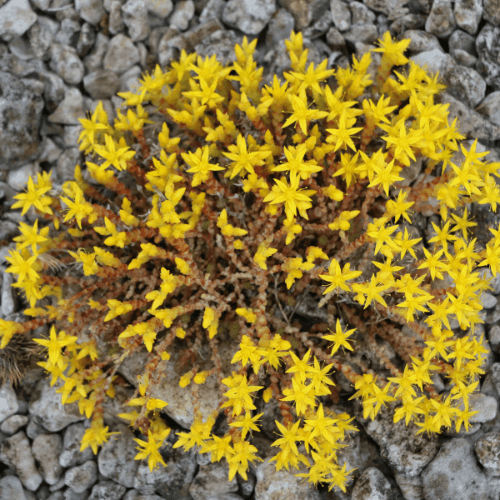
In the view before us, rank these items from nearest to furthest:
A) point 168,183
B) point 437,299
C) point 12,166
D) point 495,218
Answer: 1. point 168,183
2. point 437,299
3. point 495,218
4. point 12,166

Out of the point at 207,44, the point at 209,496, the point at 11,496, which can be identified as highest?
the point at 207,44

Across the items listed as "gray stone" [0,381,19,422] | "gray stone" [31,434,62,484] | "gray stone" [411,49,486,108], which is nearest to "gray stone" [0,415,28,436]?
"gray stone" [0,381,19,422]

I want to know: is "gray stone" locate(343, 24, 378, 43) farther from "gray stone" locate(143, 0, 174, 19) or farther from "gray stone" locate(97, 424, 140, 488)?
"gray stone" locate(97, 424, 140, 488)

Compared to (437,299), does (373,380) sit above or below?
below

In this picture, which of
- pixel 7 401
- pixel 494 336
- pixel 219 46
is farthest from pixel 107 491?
pixel 219 46

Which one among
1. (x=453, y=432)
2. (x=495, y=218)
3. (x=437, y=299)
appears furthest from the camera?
(x=495, y=218)

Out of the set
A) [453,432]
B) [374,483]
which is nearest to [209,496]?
[374,483]

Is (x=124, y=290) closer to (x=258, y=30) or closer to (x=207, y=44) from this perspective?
(x=207, y=44)
